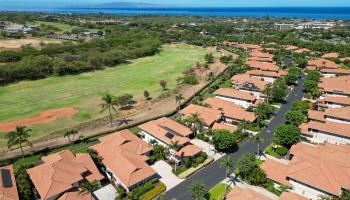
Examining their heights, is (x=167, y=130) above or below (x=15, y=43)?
above

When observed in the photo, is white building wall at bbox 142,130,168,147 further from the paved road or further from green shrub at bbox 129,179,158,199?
green shrub at bbox 129,179,158,199

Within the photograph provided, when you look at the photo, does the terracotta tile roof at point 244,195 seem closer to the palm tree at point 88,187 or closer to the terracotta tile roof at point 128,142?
the palm tree at point 88,187

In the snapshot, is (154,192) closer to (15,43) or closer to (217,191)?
(217,191)

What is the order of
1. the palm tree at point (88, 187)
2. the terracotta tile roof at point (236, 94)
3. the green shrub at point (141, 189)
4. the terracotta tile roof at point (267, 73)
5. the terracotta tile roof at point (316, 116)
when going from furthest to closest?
the terracotta tile roof at point (267, 73), the terracotta tile roof at point (236, 94), the terracotta tile roof at point (316, 116), the green shrub at point (141, 189), the palm tree at point (88, 187)

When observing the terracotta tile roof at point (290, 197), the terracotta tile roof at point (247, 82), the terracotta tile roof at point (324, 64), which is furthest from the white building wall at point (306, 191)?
the terracotta tile roof at point (324, 64)

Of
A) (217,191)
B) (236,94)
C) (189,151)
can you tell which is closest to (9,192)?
(189,151)

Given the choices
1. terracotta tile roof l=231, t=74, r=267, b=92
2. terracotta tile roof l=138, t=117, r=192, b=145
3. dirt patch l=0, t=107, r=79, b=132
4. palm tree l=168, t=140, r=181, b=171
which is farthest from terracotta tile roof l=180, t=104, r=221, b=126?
dirt patch l=0, t=107, r=79, b=132
